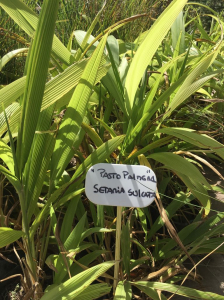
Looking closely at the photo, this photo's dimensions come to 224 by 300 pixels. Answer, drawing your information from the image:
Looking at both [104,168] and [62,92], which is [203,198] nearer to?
[104,168]

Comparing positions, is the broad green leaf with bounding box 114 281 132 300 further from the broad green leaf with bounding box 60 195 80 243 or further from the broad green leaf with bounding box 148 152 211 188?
the broad green leaf with bounding box 148 152 211 188

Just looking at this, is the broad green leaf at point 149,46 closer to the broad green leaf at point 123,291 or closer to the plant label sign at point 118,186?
the plant label sign at point 118,186

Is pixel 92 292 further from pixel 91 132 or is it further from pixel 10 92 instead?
pixel 10 92

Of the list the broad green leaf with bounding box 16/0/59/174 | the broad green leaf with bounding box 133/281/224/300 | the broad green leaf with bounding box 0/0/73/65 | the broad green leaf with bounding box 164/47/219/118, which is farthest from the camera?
the broad green leaf with bounding box 0/0/73/65

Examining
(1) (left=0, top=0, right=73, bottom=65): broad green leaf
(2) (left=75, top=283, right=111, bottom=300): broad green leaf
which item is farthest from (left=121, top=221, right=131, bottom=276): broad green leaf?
(1) (left=0, top=0, right=73, bottom=65): broad green leaf

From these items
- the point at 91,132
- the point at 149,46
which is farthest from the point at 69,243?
the point at 149,46

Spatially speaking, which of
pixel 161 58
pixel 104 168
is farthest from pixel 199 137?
pixel 161 58
